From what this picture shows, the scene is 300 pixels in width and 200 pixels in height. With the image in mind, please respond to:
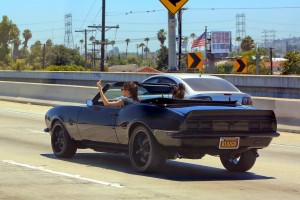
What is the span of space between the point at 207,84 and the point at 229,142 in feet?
26.0

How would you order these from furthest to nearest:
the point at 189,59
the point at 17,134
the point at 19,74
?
the point at 19,74, the point at 189,59, the point at 17,134

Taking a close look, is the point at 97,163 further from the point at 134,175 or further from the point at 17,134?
the point at 17,134

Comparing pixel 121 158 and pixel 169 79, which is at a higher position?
pixel 169 79

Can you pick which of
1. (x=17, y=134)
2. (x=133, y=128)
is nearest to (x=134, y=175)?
(x=133, y=128)

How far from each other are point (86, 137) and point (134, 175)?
1726 mm

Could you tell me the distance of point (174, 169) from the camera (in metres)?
10.9

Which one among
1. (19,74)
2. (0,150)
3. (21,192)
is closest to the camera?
(21,192)

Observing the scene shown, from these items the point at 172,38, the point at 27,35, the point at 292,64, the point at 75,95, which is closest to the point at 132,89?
the point at 172,38

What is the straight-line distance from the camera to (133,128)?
10.2 meters

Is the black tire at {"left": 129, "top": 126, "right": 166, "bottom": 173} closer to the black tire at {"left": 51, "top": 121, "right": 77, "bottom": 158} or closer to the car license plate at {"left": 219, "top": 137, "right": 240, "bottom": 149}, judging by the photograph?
the car license plate at {"left": 219, "top": 137, "right": 240, "bottom": 149}

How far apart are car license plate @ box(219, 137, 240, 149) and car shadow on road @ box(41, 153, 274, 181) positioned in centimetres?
59

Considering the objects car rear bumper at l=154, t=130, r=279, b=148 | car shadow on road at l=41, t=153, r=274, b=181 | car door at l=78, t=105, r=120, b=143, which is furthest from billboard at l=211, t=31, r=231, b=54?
car rear bumper at l=154, t=130, r=279, b=148

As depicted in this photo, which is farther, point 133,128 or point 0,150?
point 0,150

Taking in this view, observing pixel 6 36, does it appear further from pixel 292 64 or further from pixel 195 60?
pixel 195 60
